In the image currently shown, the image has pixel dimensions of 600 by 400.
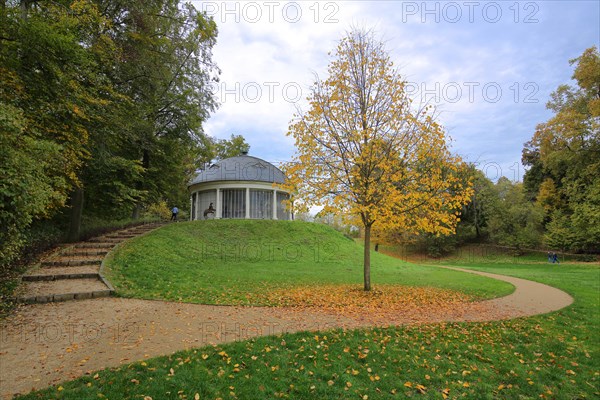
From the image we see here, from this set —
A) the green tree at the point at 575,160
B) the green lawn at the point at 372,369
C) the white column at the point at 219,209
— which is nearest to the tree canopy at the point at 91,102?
the white column at the point at 219,209

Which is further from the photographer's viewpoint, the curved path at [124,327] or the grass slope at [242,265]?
the grass slope at [242,265]

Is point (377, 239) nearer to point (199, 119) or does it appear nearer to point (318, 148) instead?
point (199, 119)

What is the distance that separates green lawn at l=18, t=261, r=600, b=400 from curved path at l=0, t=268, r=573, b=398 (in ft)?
1.54

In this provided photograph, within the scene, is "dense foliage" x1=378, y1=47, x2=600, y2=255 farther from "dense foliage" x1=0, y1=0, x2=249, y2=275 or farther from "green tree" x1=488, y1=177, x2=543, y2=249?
"dense foliage" x1=0, y1=0, x2=249, y2=275

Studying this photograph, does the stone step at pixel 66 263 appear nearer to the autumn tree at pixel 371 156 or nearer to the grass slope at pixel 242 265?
the grass slope at pixel 242 265

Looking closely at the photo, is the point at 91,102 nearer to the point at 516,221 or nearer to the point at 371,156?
the point at 371,156

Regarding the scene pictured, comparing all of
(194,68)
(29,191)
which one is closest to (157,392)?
(29,191)

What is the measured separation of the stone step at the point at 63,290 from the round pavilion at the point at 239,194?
15990 millimetres

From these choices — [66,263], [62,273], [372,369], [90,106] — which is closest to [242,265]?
[66,263]

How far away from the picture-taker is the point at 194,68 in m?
21.5

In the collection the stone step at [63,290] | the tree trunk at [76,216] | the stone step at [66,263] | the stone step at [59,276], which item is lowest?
the stone step at [63,290]

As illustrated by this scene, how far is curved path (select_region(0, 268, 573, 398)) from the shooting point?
4680 mm

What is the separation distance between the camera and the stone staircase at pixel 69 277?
27.4 ft

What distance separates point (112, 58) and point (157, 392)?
13024 millimetres
